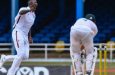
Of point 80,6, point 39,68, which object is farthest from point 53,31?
point 39,68

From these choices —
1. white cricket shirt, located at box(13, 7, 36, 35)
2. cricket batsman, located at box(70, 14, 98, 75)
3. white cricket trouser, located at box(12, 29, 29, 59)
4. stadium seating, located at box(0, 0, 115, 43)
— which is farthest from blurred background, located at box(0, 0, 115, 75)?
cricket batsman, located at box(70, 14, 98, 75)

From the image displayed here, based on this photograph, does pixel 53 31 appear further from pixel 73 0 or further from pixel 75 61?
pixel 75 61

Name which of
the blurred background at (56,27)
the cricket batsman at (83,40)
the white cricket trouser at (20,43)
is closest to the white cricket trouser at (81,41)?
the cricket batsman at (83,40)

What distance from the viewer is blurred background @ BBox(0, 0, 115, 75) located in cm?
2275

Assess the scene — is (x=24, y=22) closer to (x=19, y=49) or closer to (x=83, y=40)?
(x=19, y=49)

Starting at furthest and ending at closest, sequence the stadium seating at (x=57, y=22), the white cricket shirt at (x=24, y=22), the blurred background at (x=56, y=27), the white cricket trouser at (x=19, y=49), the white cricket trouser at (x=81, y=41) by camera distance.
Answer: the stadium seating at (x=57, y=22), the blurred background at (x=56, y=27), the white cricket shirt at (x=24, y=22), the white cricket trouser at (x=19, y=49), the white cricket trouser at (x=81, y=41)

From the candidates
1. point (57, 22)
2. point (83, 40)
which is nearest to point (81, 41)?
point (83, 40)

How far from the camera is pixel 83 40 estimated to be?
12.7 meters

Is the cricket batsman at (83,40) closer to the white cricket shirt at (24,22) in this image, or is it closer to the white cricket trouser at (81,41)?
the white cricket trouser at (81,41)

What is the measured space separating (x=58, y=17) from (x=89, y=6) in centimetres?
203

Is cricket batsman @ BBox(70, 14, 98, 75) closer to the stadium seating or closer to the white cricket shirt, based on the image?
the white cricket shirt

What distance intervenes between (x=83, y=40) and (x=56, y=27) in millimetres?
13839

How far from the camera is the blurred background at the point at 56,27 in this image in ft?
74.6

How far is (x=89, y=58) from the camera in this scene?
13.0m
